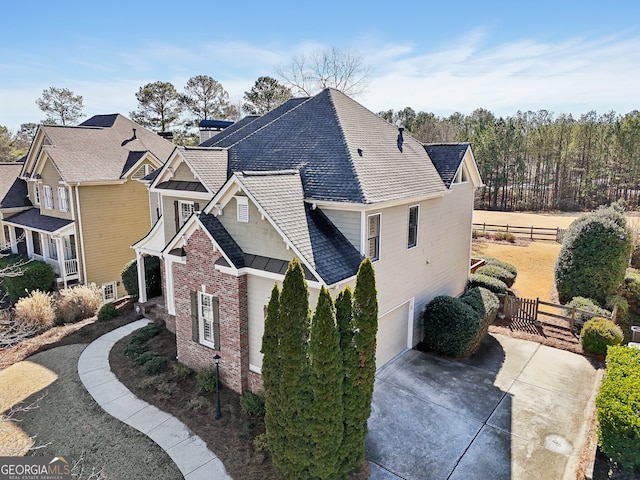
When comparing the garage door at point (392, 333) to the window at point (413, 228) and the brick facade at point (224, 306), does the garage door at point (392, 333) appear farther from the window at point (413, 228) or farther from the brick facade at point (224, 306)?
the brick facade at point (224, 306)

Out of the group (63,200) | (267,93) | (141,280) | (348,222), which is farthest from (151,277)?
(267,93)

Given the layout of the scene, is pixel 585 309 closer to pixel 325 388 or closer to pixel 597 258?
pixel 597 258

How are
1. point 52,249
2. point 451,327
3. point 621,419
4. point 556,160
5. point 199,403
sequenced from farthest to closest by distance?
1. point 556,160
2. point 52,249
3. point 451,327
4. point 199,403
5. point 621,419

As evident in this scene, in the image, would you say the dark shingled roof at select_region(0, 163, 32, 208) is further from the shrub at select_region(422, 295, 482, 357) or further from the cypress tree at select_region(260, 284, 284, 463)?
the shrub at select_region(422, 295, 482, 357)

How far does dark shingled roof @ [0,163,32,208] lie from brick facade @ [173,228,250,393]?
22.1 meters

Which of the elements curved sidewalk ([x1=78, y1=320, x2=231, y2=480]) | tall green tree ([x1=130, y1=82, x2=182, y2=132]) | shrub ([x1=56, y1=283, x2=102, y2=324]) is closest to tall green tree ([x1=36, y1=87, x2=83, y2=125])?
tall green tree ([x1=130, y1=82, x2=182, y2=132])

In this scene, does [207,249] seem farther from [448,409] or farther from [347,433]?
[448,409]

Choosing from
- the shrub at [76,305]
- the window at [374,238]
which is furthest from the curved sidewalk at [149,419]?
the window at [374,238]

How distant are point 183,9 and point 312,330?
12207mm

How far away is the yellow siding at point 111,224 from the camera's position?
23781mm

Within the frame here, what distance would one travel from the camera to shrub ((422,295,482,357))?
1470 centimetres

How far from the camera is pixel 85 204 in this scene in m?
23.5

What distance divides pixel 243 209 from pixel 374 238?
4.23m

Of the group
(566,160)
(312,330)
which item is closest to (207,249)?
(312,330)
